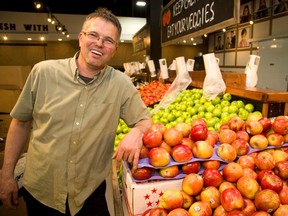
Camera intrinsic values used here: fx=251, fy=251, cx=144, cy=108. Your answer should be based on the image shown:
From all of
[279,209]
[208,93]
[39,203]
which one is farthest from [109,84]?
[208,93]

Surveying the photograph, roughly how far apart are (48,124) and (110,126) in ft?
1.29

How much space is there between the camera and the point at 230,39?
1102 cm

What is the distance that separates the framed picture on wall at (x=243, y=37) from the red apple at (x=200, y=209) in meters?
9.74

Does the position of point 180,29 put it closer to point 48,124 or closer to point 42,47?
point 48,124

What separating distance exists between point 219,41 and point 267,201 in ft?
39.5

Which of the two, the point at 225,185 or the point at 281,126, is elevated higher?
the point at 281,126

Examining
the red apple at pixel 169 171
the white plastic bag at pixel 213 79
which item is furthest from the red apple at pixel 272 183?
the white plastic bag at pixel 213 79

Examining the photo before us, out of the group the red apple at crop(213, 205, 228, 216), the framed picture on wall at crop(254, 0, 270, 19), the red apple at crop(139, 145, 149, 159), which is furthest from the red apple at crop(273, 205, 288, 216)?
the framed picture on wall at crop(254, 0, 270, 19)

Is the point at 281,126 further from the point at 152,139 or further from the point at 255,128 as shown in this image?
the point at 152,139

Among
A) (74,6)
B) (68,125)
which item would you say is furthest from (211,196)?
(74,6)

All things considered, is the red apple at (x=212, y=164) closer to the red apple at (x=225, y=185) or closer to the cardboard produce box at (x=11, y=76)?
the red apple at (x=225, y=185)

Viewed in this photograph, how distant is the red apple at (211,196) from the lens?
1244 mm

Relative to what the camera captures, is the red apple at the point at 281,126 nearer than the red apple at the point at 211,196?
No

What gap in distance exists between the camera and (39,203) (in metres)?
1.68
